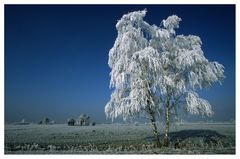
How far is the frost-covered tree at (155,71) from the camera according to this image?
57.2 feet

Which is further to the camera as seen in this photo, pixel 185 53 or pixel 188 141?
pixel 188 141

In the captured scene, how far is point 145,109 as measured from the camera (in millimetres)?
18328

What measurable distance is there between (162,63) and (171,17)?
2733mm

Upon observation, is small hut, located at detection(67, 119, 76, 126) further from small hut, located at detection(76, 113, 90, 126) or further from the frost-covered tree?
A: the frost-covered tree

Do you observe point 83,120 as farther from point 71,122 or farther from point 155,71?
point 155,71

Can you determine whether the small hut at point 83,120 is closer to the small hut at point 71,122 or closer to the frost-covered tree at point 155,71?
the small hut at point 71,122

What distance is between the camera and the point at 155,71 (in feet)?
57.5

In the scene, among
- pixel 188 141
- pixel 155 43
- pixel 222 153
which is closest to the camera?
pixel 222 153

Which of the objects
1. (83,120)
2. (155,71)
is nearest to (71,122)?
(83,120)

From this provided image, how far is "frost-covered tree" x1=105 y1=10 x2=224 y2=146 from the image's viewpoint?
17422 millimetres

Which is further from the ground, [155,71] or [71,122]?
[155,71]

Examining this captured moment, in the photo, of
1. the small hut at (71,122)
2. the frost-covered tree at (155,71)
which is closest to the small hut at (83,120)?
the small hut at (71,122)
